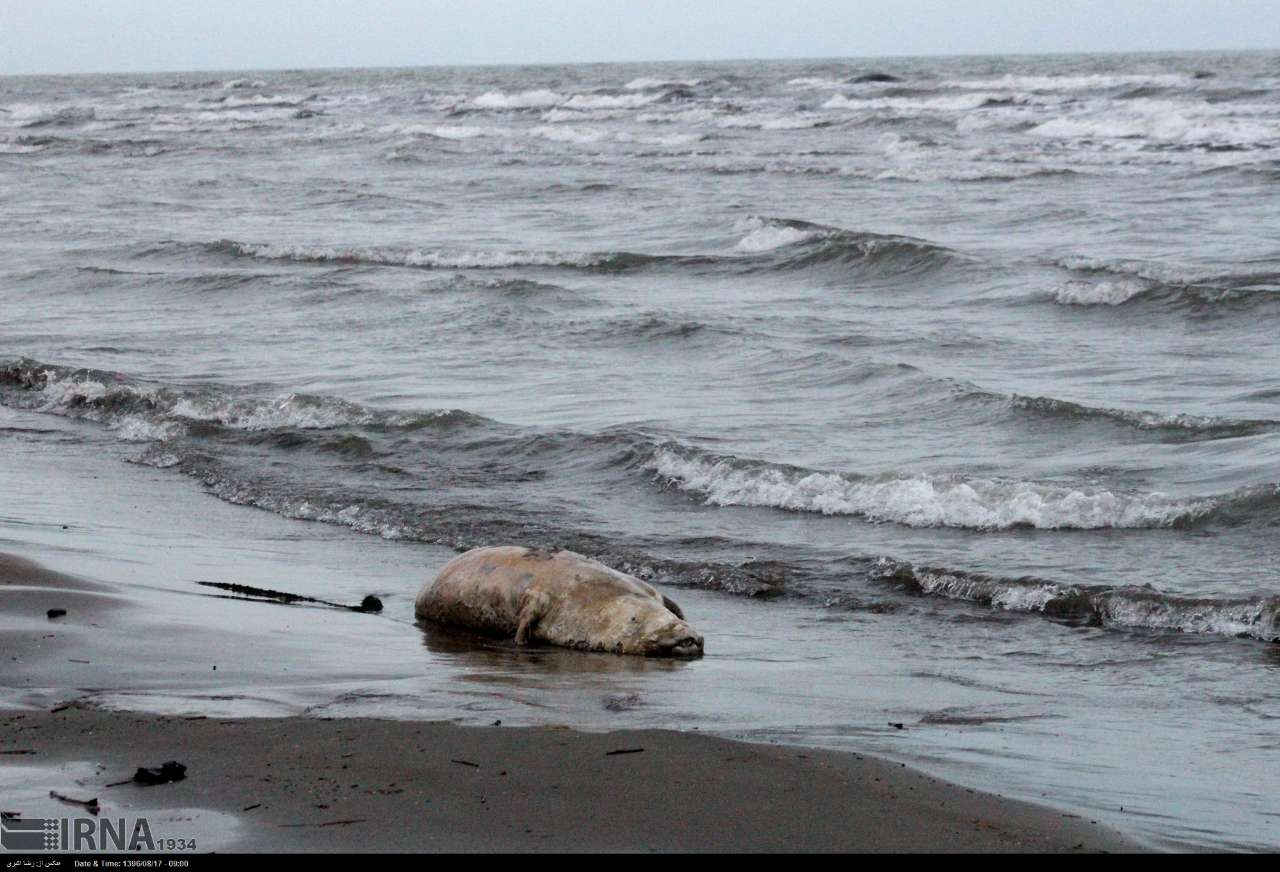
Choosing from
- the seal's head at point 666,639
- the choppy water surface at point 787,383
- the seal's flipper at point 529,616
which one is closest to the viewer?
the seal's head at point 666,639

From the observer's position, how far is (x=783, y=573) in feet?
24.7

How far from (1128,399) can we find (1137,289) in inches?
182

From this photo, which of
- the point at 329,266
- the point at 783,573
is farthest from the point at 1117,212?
the point at 783,573

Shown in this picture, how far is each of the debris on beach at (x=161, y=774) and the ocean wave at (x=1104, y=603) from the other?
166 inches

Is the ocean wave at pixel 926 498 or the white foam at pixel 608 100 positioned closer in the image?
the ocean wave at pixel 926 498

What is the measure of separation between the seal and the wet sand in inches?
65.0

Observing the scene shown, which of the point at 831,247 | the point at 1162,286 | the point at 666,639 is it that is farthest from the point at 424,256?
the point at 666,639

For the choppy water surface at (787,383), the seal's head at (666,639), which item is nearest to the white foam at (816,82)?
the choppy water surface at (787,383)

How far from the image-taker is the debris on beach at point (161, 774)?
3.70 m

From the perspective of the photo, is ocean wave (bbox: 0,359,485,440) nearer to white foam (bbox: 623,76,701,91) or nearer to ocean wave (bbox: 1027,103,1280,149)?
ocean wave (bbox: 1027,103,1280,149)

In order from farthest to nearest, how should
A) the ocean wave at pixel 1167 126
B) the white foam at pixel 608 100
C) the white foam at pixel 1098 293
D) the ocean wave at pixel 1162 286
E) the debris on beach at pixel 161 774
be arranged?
the white foam at pixel 608 100 → the ocean wave at pixel 1167 126 → the white foam at pixel 1098 293 → the ocean wave at pixel 1162 286 → the debris on beach at pixel 161 774

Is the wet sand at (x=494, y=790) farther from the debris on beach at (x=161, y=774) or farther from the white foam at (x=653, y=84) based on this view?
the white foam at (x=653, y=84)

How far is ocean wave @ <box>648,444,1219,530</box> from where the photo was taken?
26.8 ft

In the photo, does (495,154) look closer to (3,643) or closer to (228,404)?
(228,404)
